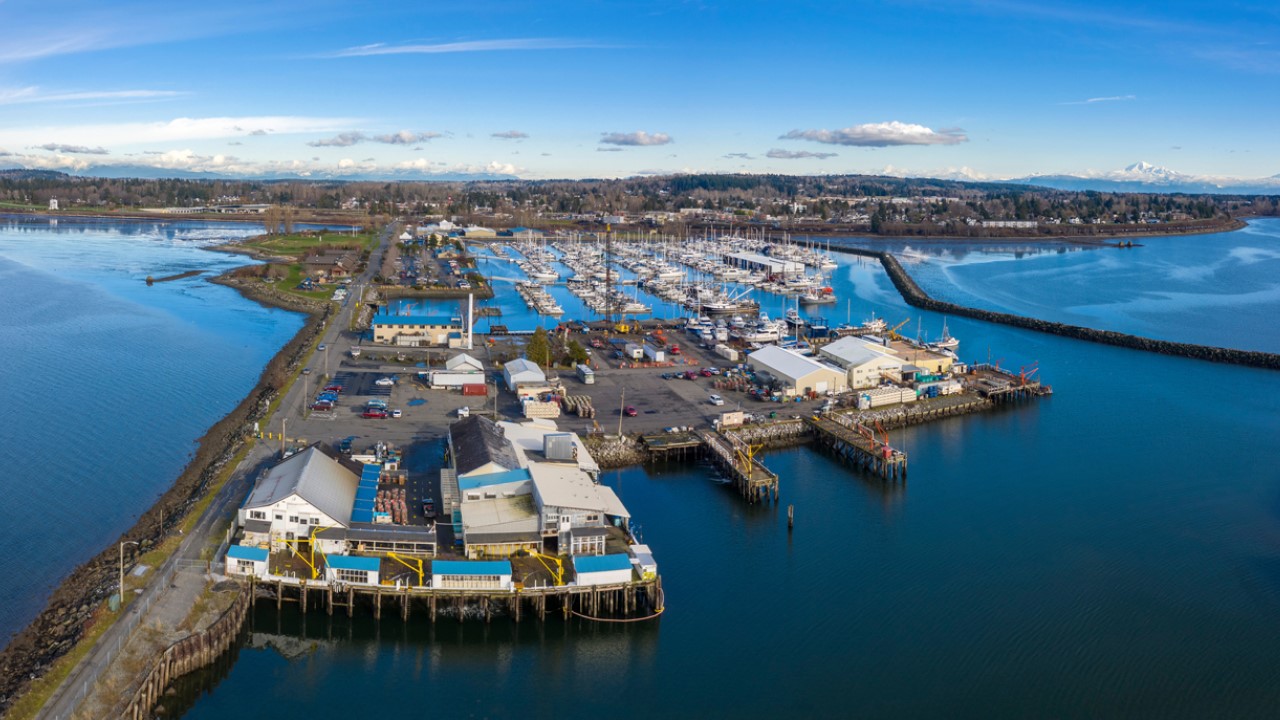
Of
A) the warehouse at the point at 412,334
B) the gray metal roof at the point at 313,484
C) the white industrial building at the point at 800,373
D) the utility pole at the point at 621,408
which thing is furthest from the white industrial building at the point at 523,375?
the gray metal roof at the point at 313,484

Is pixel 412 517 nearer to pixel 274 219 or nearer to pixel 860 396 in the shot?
pixel 860 396

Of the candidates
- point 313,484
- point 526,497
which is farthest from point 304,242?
point 526,497

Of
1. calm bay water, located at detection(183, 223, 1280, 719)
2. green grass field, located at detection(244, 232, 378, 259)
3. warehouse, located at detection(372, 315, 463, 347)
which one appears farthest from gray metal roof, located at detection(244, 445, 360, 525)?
green grass field, located at detection(244, 232, 378, 259)

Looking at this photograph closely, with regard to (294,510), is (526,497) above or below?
below

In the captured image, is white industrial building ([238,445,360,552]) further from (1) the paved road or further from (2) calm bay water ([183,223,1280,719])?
(2) calm bay water ([183,223,1280,719])

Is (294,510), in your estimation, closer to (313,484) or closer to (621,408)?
(313,484)

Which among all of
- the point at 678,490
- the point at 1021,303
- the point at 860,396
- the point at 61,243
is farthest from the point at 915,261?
the point at 61,243
